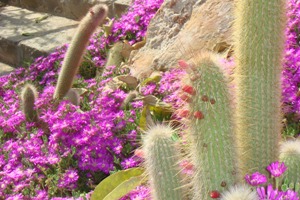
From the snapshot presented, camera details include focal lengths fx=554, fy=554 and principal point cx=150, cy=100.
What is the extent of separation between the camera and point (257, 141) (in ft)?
6.57

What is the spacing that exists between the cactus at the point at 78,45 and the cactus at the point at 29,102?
241 mm

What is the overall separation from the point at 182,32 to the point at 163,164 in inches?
86.8

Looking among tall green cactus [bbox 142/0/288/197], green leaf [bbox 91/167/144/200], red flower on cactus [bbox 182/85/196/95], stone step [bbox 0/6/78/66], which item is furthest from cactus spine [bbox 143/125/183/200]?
stone step [bbox 0/6/78/66]

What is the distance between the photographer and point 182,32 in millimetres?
3979

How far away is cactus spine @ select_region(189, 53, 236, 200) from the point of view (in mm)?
1743

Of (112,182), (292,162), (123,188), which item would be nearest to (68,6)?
(112,182)

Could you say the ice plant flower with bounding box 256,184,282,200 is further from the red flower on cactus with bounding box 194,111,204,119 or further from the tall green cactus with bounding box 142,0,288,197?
the red flower on cactus with bounding box 194,111,204,119

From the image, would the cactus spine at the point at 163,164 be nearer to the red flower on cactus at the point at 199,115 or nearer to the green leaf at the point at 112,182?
the red flower on cactus at the point at 199,115

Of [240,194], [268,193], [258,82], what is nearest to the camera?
[240,194]

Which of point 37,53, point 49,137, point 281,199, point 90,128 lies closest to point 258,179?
point 281,199

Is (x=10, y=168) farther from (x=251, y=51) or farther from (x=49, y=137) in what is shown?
(x=251, y=51)

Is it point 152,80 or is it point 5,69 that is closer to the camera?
point 152,80

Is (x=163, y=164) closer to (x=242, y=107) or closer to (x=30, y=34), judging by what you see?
(x=242, y=107)

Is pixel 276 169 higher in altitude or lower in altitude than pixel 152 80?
higher
